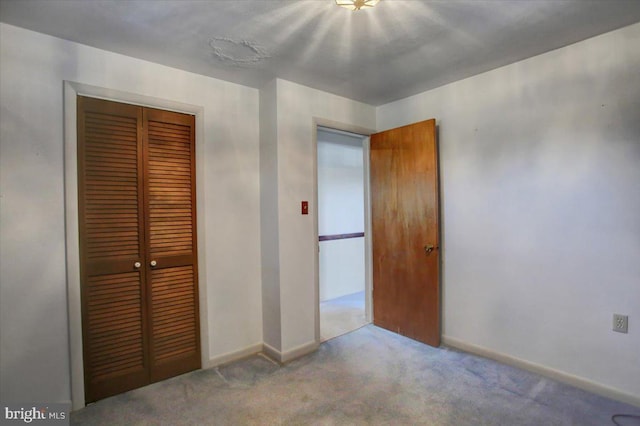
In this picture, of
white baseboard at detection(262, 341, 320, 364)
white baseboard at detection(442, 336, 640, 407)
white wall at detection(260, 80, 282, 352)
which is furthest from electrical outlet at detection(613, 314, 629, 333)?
white wall at detection(260, 80, 282, 352)

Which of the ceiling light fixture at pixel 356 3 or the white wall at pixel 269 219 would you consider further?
the white wall at pixel 269 219

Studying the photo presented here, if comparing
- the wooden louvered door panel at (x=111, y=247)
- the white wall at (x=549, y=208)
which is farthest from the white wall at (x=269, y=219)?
the white wall at (x=549, y=208)

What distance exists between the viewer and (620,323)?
2.04 metres

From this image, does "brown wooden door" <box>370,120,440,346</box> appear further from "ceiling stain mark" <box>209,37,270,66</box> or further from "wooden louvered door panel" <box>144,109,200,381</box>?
"wooden louvered door panel" <box>144,109,200,381</box>

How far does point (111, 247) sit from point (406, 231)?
2.48m

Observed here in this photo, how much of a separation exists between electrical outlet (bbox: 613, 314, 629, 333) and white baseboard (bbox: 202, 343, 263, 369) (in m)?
2.67

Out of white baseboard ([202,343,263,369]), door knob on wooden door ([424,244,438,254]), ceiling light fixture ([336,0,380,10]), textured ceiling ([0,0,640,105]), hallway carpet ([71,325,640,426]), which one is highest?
textured ceiling ([0,0,640,105])

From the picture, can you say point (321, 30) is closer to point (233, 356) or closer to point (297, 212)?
point (297, 212)

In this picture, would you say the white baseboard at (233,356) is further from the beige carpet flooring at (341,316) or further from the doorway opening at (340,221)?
the doorway opening at (340,221)

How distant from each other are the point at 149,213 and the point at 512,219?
2.83 m

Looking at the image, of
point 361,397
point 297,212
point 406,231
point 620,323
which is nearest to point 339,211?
point 406,231

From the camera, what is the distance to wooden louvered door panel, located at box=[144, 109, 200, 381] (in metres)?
2.34

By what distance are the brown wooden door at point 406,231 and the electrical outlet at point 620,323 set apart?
3.85 ft

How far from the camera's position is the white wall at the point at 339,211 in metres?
4.53
